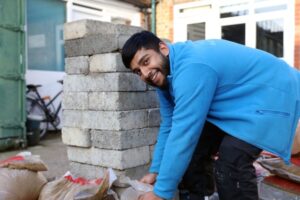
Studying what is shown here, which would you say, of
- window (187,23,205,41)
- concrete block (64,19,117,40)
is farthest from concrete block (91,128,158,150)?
window (187,23,205,41)

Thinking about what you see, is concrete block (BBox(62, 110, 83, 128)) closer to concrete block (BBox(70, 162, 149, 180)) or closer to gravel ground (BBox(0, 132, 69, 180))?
concrete block (BBox(70, 162, 149, 180))

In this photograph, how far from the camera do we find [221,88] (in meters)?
1.94

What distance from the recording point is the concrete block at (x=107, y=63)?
296 centimetres

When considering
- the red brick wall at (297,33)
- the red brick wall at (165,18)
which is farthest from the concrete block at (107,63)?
the red brick wall at (165,18)

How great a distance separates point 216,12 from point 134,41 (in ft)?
24.9

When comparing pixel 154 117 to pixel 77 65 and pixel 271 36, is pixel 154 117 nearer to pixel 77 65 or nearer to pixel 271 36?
pixel 77 65

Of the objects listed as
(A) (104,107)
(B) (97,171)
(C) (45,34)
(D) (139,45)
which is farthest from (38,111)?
(D) (139,45)

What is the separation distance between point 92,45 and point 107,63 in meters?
0.24

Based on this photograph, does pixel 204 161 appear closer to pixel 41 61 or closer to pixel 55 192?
pixel 55 192

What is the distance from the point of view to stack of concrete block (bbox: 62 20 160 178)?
9.72 feet

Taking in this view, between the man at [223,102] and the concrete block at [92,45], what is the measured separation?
979 mm

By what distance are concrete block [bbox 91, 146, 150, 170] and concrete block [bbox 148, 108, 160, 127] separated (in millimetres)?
210

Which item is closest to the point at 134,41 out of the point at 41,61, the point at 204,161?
the point at 204,161

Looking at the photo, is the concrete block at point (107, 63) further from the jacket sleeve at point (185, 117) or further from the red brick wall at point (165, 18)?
the red brick wall at point (165, 18)
